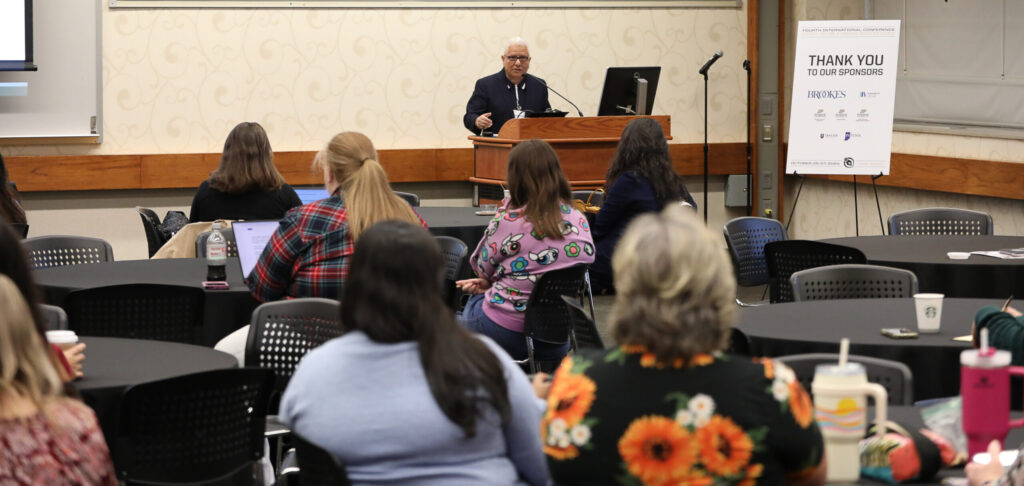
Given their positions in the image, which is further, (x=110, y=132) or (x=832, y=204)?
(x=832, y=204)

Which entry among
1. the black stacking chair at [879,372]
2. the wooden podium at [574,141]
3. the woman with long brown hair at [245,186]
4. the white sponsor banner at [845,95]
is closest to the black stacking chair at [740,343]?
the black stacking chair at [879,372]

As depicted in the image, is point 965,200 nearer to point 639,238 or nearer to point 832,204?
point 832,204

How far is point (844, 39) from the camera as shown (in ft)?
30.2

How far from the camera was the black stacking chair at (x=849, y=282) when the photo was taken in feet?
17.1

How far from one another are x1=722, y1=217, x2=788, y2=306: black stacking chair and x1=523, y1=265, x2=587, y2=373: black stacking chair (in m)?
1.83

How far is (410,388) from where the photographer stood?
2.63m

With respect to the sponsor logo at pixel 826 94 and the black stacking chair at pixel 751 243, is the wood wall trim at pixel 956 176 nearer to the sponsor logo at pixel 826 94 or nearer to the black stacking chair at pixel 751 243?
the sponsor logo at pixel 826 94

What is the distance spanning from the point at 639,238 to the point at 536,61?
27.9 ft

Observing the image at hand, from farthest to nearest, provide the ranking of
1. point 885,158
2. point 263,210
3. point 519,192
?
point 885,158
point 263,210
point 519,192

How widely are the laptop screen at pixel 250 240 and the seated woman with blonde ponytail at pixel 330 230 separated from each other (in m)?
0.29

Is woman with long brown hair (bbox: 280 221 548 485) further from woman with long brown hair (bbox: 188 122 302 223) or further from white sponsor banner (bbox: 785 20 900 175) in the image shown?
white sponsor banner (bbox: 785 20 900 175)

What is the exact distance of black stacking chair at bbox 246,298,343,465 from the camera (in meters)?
4.15

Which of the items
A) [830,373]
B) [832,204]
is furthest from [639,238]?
[832,204]

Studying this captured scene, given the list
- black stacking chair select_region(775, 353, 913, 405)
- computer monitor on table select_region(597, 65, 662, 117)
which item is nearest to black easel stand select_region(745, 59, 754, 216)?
computer monitor on table select_region(597, 65, 662, 117)
